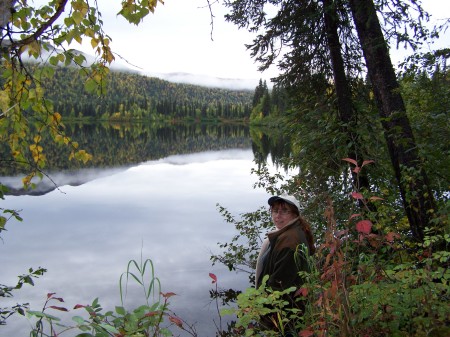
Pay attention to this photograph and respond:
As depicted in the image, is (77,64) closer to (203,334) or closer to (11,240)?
(203,334)

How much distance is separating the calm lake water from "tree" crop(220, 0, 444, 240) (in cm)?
361

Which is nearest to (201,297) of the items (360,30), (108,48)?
(360,30)

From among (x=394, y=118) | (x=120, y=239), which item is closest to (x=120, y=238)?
(x=120, y=239)

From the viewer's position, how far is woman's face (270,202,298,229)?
383 cm

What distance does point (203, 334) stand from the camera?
7.73 metres

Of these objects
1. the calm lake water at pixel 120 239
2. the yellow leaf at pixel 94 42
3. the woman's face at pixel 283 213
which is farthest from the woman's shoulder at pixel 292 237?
the yellow leaf at pixel 94 42

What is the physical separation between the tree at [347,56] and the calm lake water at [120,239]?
3.61 meters

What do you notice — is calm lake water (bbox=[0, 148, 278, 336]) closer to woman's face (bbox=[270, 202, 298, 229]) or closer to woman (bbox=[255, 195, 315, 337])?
woman (bbox=[255, 195, 315, 337])

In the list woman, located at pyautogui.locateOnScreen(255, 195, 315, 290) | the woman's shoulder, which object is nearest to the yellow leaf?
woman, located at pyautogui.locateOnScreen(255, 195, 315, 290)

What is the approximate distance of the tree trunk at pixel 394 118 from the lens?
572 centimetres

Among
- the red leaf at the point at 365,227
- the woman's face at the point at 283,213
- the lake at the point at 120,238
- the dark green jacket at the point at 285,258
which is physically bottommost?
the lake at the point at 120,238

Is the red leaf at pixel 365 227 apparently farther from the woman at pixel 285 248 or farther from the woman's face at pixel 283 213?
the woman's face at pixel 283 213

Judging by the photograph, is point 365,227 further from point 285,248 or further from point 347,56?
point 347,56

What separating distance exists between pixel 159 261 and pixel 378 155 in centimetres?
691
